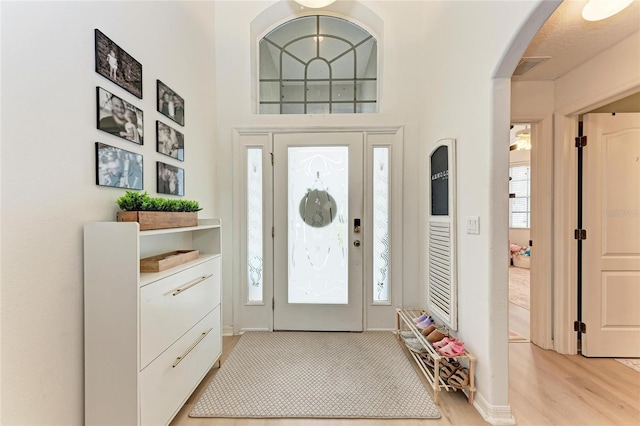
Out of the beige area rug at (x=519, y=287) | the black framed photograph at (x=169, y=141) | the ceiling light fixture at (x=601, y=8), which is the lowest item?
the beige area rug at (x=519, y=287)

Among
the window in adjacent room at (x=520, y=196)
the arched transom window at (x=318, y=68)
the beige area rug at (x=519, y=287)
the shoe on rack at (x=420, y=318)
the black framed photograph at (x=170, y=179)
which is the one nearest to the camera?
the black framed photograph at (x=170, y=179)

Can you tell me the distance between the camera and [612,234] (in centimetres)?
226

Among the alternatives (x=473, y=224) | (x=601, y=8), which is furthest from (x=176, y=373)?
(x=601, y=8)

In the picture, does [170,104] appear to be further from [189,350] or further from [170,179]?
[189,350]

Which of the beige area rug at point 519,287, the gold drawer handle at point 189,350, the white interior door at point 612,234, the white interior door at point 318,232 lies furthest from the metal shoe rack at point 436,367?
the beige area rug at point 519,287

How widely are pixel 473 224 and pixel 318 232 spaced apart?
4.84 ft

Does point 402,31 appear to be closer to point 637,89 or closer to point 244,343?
point 637,89

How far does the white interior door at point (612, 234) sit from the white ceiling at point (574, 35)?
1.77 feet

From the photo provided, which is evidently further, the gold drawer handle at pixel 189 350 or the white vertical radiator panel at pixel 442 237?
the white vertical radiator panel at pixel 442 237

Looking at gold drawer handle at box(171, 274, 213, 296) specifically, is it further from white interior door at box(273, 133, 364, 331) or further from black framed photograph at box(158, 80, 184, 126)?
black framed photograph at box(158, 80, 184, 126)

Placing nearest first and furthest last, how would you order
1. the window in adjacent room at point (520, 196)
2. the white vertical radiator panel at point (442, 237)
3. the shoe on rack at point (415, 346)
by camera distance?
the white vertical radiator panel at point (442, 237), the shoe on rack at point (415, 346), the window in adjacent room at point (520, 196)

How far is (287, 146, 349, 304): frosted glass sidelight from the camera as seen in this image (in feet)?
9.11

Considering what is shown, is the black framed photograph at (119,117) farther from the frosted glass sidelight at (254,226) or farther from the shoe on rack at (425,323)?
the shoe on rack at (425,323)

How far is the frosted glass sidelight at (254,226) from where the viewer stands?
9.17ft
